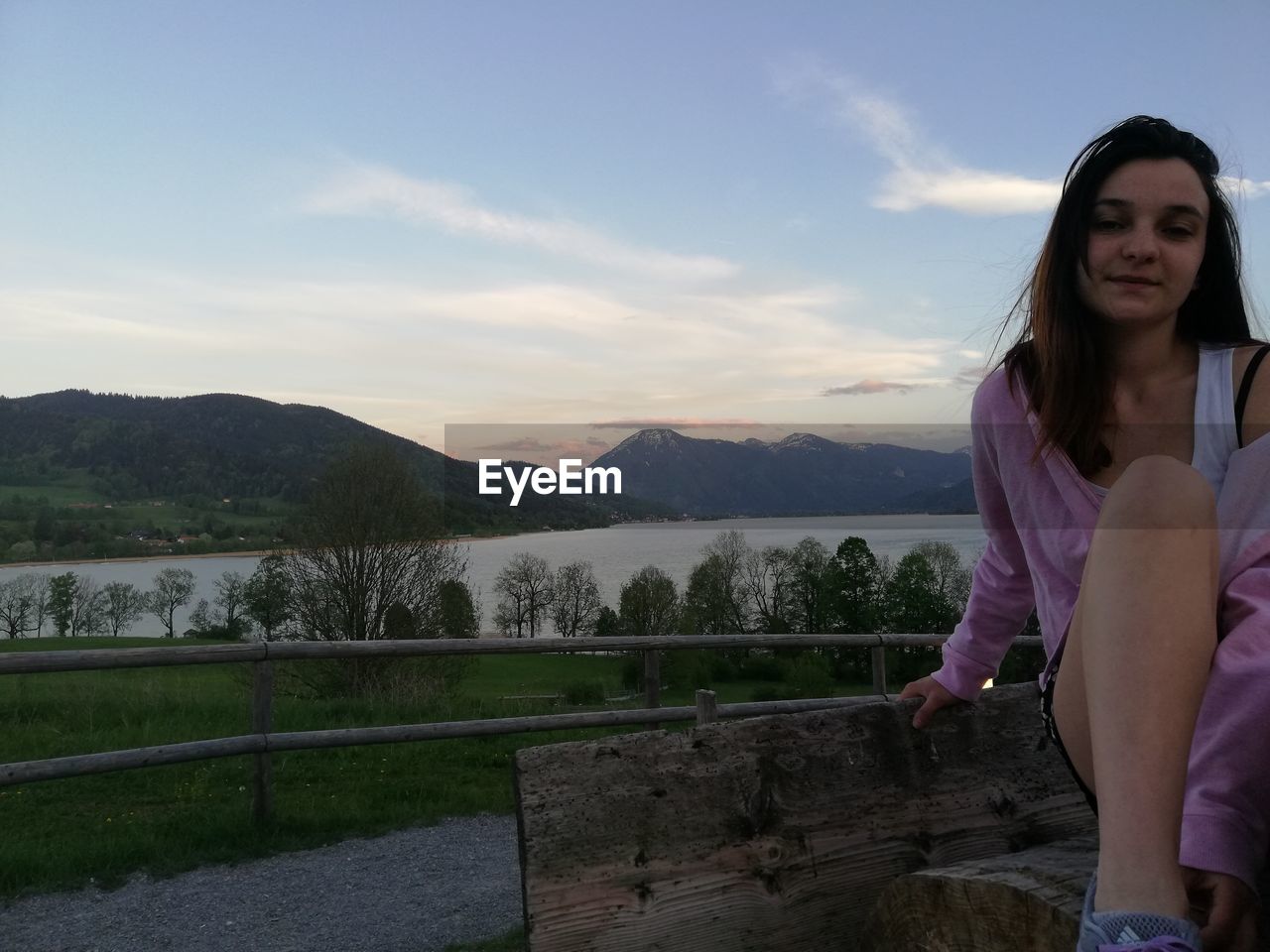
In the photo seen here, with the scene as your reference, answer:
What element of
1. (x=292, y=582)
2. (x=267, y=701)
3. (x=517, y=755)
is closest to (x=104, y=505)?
(x=292, y=582)

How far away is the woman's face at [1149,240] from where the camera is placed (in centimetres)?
138

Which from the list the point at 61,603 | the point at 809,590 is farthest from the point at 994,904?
the point at 61,603

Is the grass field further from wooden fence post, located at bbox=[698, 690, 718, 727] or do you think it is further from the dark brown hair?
the dark brown hair

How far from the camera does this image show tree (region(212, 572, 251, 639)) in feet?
88.1

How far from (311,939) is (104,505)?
2107 inches

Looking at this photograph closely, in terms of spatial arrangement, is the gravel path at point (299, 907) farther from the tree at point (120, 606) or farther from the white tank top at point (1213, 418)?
the tree at point (120, 606)

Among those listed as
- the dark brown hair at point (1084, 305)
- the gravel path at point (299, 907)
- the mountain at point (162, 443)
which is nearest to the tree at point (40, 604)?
the mountain at point (162, 443)

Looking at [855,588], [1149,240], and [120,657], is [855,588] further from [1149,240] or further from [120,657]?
[1149,240]

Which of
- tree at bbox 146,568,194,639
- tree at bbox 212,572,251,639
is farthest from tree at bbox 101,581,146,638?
tree at bbox 212,572,251,639

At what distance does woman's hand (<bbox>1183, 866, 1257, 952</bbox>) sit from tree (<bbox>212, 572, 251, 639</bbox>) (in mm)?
27178

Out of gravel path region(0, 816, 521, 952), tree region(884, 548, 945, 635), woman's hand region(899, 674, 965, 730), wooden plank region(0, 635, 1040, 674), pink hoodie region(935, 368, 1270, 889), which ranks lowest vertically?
tree region(884, 548, 945, 635)

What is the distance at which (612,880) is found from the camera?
43.1 inches

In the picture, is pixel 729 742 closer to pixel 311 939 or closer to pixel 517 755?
pixel 517 755

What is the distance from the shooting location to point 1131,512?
3.40 ft
